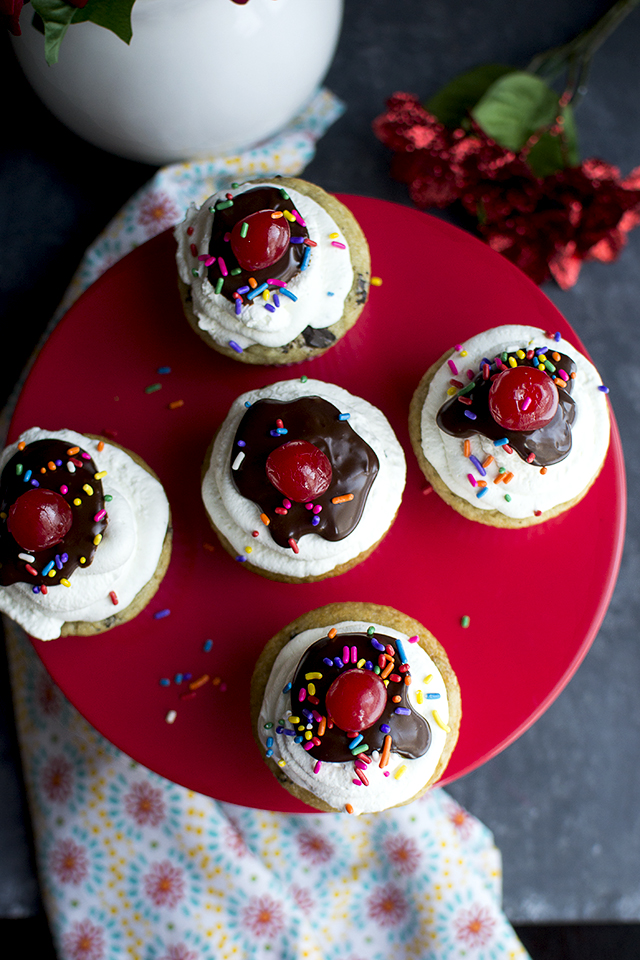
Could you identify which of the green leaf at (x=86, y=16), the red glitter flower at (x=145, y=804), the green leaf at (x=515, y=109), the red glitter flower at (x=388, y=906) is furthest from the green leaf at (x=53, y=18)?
the red glitter flower at (x=388, y=906)

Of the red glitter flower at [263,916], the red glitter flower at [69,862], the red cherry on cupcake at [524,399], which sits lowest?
the red glitter flower at [263,916]

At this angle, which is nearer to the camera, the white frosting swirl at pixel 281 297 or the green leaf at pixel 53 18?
the green leaf at pixel 53 18

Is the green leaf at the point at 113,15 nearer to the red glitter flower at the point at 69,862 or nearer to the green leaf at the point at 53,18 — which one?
Result: the green leaf at the point at 53,18

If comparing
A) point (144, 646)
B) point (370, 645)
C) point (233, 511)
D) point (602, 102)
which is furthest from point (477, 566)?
point (602, 102)

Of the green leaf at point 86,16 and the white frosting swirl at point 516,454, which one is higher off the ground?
the green leaf at point 86,16

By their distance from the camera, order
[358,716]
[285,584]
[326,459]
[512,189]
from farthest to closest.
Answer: [512,189], [285,584], [326,459], [358,716]

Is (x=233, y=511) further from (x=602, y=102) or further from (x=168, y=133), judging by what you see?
(x=602, y=102)

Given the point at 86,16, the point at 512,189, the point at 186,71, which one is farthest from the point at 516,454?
the point at 86,16

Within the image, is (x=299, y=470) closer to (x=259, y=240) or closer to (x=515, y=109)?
(x=259, y=240)
